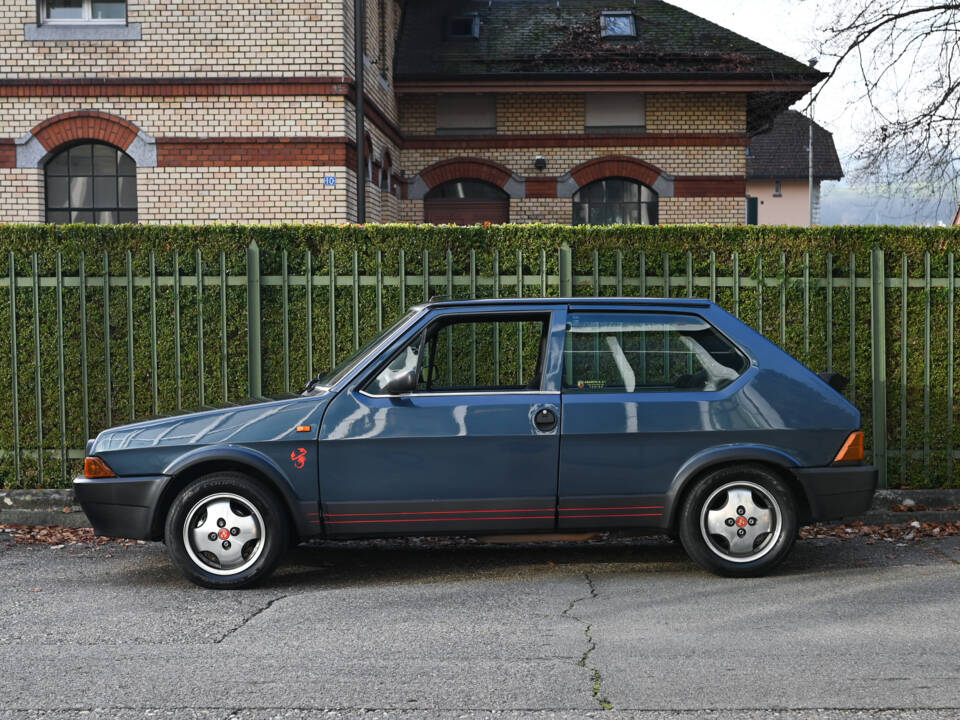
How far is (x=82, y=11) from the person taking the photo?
684 inches

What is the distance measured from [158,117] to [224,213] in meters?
1.75

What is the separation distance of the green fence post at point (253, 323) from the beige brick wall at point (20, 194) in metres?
9.82

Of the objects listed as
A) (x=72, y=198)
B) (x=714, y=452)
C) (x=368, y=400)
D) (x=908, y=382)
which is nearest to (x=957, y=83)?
(x=908, y=382)

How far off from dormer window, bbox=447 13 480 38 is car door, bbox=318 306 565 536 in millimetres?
17994

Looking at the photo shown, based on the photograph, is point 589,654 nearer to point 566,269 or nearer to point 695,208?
point 566,269

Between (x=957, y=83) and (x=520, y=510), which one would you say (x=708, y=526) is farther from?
(x=957, y=83)

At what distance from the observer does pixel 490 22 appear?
23969mm

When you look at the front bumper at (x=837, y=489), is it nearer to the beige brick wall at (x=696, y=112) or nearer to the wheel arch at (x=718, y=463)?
the wheel arch at (x=718, y=463)

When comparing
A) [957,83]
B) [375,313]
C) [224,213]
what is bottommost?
[375,313]

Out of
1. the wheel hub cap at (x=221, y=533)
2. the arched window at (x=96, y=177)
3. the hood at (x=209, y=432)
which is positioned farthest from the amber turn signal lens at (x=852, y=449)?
the arched window at (x=96, y=177)

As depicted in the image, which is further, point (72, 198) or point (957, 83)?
point (72, 198)

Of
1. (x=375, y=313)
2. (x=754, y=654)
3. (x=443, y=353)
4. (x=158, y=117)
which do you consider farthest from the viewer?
(x=158, y=117)

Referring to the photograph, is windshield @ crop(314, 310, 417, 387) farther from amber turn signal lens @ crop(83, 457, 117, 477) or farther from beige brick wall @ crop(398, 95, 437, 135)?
beige brick wall @ crop(398, 95, 437, 135)

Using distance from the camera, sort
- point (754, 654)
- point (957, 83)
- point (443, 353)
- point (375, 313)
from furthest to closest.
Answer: point (957, 83)
point (375, 313)
point (443, 353)
point (754, 654)
